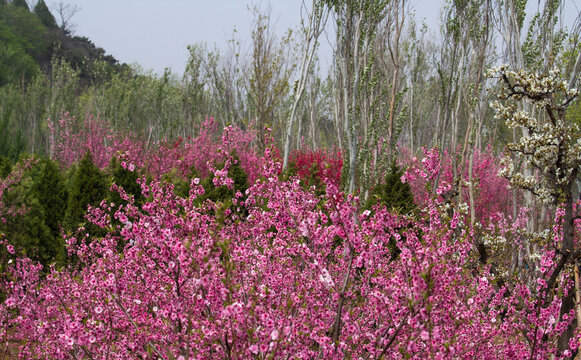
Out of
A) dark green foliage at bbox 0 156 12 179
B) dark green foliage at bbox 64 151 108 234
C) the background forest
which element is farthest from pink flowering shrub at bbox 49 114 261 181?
dark green foliage at bbox 64 151 108 234

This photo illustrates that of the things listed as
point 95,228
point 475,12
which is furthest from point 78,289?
point 475,12

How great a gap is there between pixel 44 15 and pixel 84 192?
56.9 meters

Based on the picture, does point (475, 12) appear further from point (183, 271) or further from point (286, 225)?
point (183, 271)

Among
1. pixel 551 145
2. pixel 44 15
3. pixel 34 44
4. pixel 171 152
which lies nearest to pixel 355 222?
pixel 551 145

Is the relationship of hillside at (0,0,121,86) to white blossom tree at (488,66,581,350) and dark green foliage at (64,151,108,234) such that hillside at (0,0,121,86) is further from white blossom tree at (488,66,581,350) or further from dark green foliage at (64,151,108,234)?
white blossom tree at (488,66,581,350)

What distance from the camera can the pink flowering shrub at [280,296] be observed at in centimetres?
216

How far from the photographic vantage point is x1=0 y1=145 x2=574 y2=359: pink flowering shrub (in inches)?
85.2

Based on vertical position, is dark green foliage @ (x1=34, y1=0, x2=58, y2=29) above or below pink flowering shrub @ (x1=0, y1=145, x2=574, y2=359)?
above

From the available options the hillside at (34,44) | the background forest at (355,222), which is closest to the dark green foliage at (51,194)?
the background forest at (355,222)

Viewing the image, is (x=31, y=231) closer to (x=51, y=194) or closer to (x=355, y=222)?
(x=51, y=194)

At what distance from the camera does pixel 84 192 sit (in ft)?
26.1

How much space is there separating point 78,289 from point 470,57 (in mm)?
8391

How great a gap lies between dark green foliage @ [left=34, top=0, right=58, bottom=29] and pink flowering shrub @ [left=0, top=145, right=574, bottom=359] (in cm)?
6104

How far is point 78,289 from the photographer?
3.35 meters
